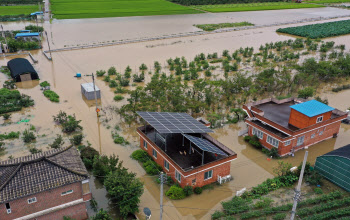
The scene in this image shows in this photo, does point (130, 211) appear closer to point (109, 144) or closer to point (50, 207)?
point (50, 207)

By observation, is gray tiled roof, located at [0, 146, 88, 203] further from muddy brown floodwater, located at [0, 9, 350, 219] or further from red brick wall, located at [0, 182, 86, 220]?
muddy brown floodwater, located at [0, 9, 350, 219]

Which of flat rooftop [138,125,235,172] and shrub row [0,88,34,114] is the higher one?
flat rooftop [138,125,235,172]

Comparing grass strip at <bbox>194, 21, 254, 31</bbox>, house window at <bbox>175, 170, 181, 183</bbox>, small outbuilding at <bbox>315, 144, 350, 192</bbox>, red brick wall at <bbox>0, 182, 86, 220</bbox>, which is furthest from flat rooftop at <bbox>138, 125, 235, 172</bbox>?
grass strip at <bbox>194, 21, 254, 31</bbox>

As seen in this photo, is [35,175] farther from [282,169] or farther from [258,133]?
[258,133]

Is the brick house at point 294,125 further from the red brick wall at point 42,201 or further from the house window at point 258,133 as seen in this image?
the red brick wall at point 42,201

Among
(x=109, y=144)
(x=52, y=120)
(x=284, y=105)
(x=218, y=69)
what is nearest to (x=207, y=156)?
(x=109, y=144)
